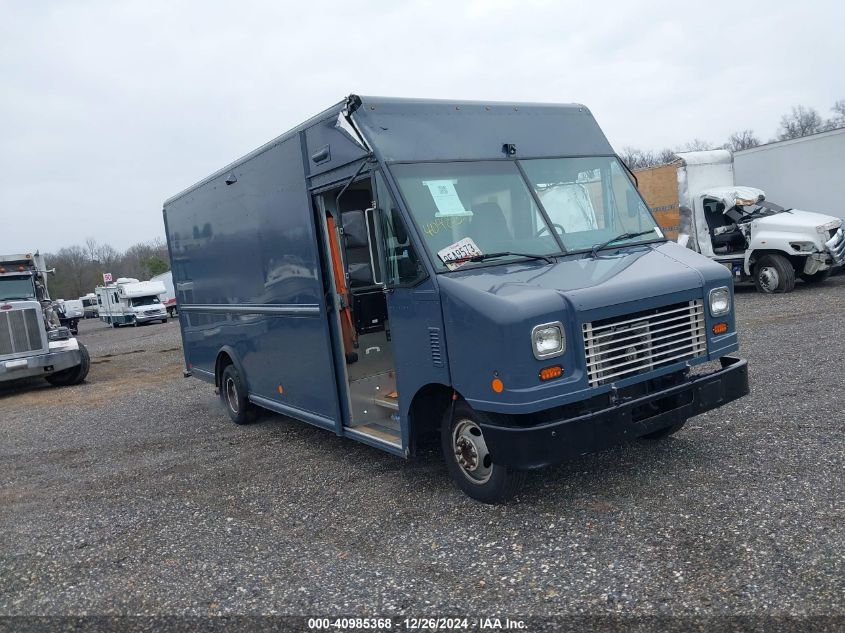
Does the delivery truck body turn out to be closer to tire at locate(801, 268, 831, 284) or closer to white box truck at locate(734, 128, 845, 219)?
tire at locate(801, 268, 831, 284)

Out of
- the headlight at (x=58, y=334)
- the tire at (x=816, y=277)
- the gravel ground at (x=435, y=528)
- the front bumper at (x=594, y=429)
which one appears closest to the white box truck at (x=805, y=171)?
the tire at (x=816, y=277)

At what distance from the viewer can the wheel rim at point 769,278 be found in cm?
1495

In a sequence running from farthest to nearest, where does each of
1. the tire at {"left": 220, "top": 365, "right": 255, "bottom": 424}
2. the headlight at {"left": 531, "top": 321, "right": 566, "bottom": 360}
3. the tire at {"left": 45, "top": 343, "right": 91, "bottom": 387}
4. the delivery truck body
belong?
the tire at {"left": 45, "top": 343, "right": 91, "bottom": 387} → the tire at {"left": 220, "top": 365, "right": 255, "bottom": 424} → the delivery truck body → the headlight at {"left": 531, "top": 321, "right": 566, "bottom": 360}

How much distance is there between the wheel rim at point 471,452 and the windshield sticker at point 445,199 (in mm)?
1430

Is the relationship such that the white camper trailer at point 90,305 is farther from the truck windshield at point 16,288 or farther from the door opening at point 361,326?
the door opening at point 361,326

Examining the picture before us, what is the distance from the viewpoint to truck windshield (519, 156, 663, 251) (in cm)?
530

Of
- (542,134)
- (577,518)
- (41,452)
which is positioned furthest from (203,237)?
(577,518)

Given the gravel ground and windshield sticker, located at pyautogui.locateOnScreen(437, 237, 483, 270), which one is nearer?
the gravel ground

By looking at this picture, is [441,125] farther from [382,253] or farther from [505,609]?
[505,609]

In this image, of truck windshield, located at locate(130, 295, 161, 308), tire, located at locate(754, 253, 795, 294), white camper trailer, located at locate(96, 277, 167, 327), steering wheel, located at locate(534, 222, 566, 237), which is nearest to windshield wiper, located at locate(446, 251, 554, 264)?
steering wheel, located at locate(534, 222, 566, 237)

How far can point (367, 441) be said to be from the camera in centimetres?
573

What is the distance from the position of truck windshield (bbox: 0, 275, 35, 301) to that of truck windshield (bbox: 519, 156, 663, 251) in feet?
41.8

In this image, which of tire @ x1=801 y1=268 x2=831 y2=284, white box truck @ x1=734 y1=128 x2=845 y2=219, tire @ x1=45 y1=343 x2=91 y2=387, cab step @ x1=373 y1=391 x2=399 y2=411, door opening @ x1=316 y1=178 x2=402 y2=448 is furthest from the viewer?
white box truck @ x1=734 y1=128 x2=845 y2=219

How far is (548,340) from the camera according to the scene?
4.25 metres
